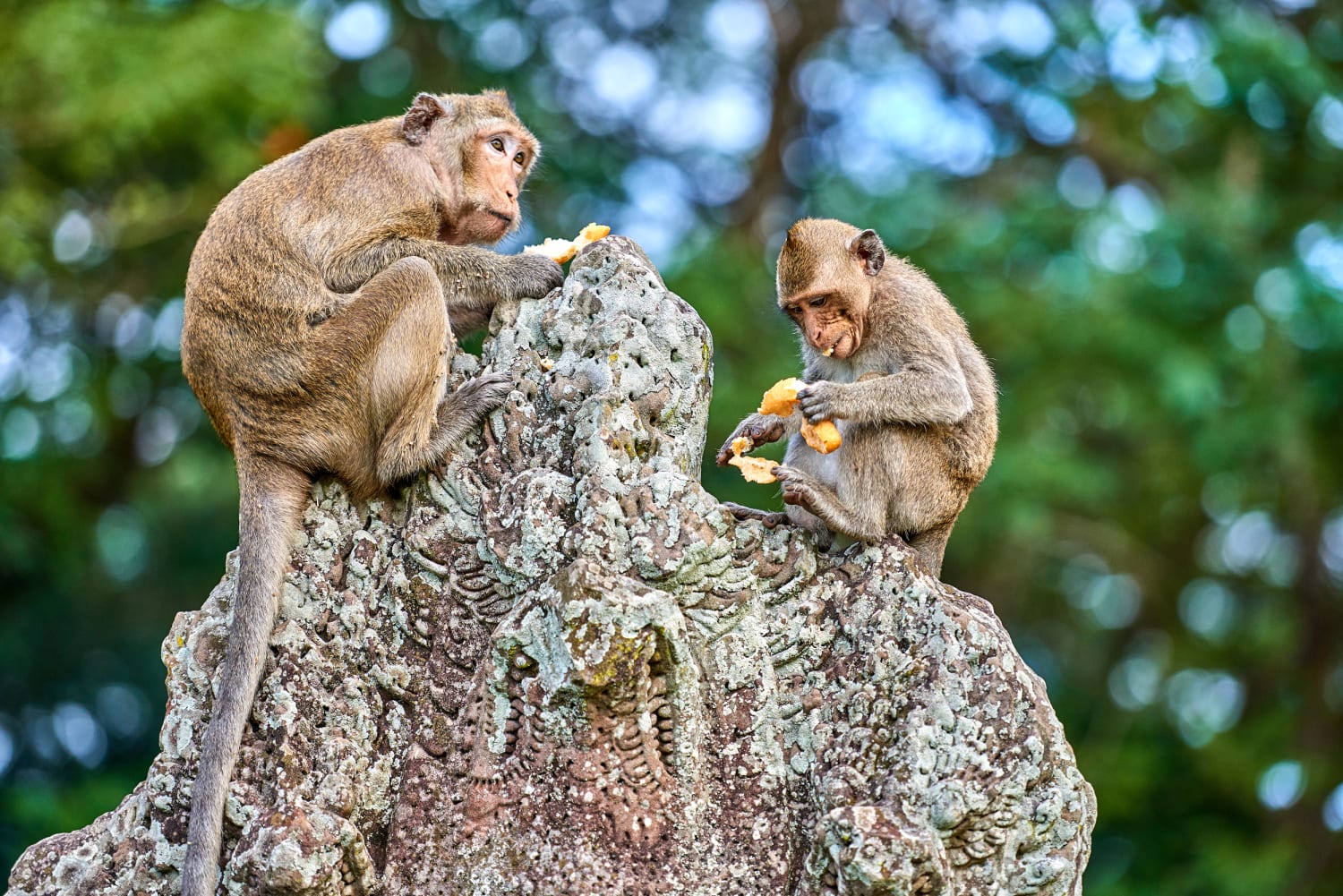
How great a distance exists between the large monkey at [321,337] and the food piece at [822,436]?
0.87 metres

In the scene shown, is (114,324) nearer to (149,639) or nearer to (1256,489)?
(149,639)

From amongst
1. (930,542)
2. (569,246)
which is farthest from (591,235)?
(930,542)

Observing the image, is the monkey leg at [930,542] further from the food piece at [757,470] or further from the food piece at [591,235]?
the food piece at [591,235]

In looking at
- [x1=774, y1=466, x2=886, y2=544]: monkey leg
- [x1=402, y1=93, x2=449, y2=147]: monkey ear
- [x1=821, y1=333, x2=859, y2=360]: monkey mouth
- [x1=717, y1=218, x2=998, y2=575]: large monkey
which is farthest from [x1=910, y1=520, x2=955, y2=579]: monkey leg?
[x1=402, y1=93, x2=449, y2=147]: monkey ear

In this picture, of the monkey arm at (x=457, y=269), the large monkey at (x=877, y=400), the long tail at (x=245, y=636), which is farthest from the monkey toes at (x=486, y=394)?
the large monkey at (x=877, y=400)

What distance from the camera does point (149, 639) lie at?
38.8 feet

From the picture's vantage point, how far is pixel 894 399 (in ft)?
14.6

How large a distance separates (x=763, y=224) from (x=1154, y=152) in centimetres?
331

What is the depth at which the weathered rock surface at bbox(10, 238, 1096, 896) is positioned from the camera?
3.47 meters

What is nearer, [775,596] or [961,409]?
[775,596]

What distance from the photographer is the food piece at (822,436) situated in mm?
4422

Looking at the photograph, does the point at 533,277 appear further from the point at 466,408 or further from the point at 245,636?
the point at 245,636

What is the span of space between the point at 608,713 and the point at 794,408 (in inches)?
55.5

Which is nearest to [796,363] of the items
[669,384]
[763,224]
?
[763,224]
